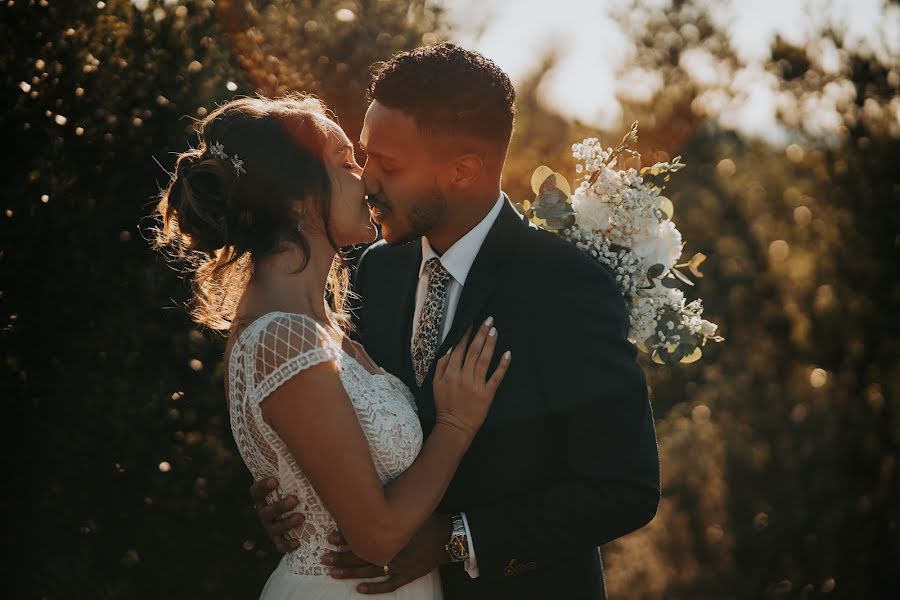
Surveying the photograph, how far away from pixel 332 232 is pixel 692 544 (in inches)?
196

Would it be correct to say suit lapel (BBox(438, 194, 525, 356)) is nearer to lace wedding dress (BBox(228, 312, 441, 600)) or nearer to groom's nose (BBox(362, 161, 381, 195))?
lace wedding dress (BBox(228, 312, 441, 600))

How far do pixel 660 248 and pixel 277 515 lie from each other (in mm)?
1738

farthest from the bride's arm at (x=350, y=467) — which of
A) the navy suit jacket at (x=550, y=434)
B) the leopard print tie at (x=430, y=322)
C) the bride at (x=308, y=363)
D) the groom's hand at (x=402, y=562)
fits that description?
the leopard print tie at (x=430, y=322)

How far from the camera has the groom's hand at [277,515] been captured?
299 cm

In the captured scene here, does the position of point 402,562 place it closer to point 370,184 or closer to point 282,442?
point 282,442

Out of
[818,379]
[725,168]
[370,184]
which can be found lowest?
[725,168]

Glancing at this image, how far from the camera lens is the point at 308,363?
2709mm

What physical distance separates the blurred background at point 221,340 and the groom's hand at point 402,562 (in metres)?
1.44

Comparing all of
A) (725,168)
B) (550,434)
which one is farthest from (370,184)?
(725,168)

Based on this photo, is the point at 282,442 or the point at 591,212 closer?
the point at 282,442

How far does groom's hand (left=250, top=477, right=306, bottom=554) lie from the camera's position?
299 centimetres

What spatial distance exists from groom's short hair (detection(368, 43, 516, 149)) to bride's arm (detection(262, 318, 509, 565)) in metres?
1.09

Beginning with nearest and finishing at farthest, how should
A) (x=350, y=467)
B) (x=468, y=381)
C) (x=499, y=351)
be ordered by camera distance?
(x=350, y=467) < (x=468, y=381) < (x=499, y=351)

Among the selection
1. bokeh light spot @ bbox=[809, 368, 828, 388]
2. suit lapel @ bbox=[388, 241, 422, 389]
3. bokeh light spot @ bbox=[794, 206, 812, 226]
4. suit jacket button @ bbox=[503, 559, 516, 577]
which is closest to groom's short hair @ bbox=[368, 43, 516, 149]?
suit lapel @ bbox=[388, 241, 422, 389]
